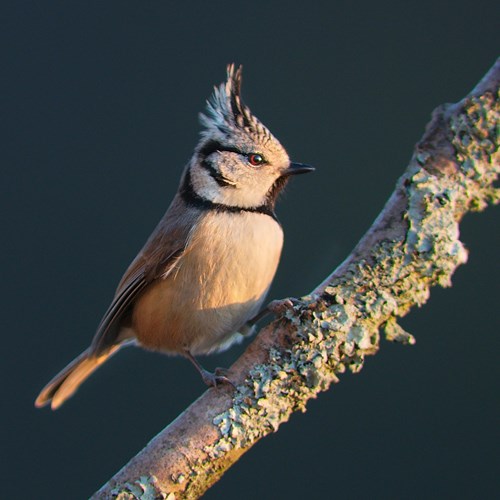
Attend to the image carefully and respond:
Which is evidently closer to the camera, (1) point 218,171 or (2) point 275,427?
(2) point 275,427

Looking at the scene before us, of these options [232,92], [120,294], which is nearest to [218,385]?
[120,294]

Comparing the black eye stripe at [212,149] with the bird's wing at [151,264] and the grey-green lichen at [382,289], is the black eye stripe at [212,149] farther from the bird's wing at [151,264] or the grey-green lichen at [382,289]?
the grey-green lichen at [382,289]

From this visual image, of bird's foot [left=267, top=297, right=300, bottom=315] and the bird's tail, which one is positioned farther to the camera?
the bird's tail

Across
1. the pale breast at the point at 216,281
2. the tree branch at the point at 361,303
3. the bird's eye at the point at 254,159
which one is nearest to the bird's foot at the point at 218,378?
the tree branch at the point at 361,303

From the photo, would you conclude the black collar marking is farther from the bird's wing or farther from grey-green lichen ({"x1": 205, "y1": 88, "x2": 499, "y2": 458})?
grey-green lichen ({"x1": 205, "y1": 88, "x2": 499, "y2": 458})

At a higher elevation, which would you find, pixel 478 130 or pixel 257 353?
pixel 478 130

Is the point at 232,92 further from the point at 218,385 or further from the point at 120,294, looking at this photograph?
the point at 218,385

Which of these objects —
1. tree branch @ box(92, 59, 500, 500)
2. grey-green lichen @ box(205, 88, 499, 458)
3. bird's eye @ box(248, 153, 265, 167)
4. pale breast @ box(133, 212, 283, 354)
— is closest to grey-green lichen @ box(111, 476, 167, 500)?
tree branch @ box(92, 59, 500, 500)
